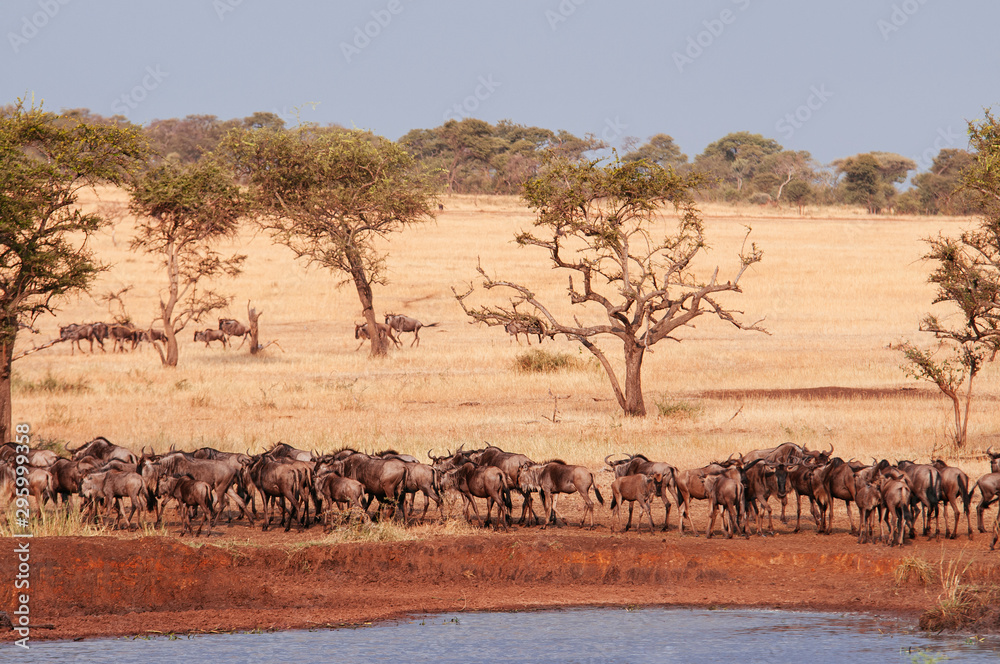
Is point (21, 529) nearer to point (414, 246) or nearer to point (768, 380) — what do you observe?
point (768, 380)

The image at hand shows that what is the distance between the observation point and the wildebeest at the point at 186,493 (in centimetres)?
1288

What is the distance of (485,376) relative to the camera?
30625 millimetres

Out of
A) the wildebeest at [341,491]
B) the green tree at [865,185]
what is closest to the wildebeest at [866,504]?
the wildebeest at [341,491]

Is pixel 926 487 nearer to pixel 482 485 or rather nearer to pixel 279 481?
pixel 482 485

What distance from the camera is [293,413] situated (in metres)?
23.9

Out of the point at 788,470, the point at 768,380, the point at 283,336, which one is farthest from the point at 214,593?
the point at 283,336

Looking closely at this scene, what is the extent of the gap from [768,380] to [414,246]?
39471 mm

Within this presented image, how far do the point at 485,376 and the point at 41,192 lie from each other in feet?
48.3

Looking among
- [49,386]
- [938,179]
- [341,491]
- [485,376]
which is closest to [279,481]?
[341,491]

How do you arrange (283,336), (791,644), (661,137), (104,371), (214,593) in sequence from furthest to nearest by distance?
1. (661,137)
2. (283,336)
3. (104,371)
4. (214,593)
5. (791,644)

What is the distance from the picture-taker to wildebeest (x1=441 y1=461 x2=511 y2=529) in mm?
13148

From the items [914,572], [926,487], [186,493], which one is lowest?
[914,572]

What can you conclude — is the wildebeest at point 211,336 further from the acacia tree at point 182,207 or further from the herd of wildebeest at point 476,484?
the herd of wildebeest at point 476,484

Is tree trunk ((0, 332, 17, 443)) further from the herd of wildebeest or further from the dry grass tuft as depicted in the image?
the dry grass tuft
